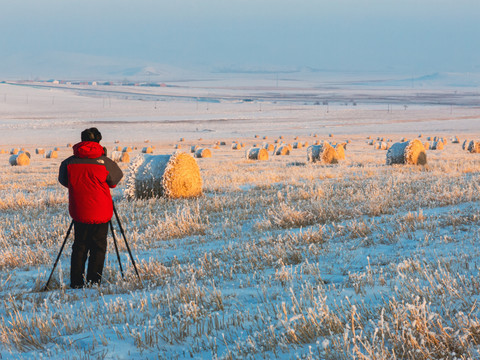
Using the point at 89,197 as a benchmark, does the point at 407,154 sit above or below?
above

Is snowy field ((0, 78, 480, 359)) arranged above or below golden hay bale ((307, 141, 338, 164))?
below

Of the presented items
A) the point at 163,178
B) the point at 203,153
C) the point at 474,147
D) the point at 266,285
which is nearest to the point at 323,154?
the point at 203,153

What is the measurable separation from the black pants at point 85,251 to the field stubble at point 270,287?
17 cm

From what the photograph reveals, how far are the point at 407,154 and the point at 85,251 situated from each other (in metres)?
16.4

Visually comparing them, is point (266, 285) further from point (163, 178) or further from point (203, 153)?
point (203, 153)

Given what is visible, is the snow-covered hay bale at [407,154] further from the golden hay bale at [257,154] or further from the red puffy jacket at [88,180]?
the red puffy jacket at [88,180]

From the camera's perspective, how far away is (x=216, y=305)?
4.68 m

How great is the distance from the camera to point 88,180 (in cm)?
583

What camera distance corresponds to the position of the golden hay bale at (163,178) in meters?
12.5

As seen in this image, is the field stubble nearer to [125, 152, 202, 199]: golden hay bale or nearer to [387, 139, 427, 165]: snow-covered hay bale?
[125, 152, 202, 199]: golden hay bale

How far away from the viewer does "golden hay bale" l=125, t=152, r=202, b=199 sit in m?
12.5

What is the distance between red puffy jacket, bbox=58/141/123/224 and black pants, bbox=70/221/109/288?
0.12 meters

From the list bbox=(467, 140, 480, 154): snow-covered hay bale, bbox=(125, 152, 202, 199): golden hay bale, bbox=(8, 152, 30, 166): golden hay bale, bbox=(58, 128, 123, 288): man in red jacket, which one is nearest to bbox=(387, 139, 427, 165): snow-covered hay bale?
bbox=(125, 152, 202, 199): golden hay bale

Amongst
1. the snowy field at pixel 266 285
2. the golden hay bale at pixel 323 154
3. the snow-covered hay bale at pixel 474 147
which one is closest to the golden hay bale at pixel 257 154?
the golden hay bale at pixel 323 154
